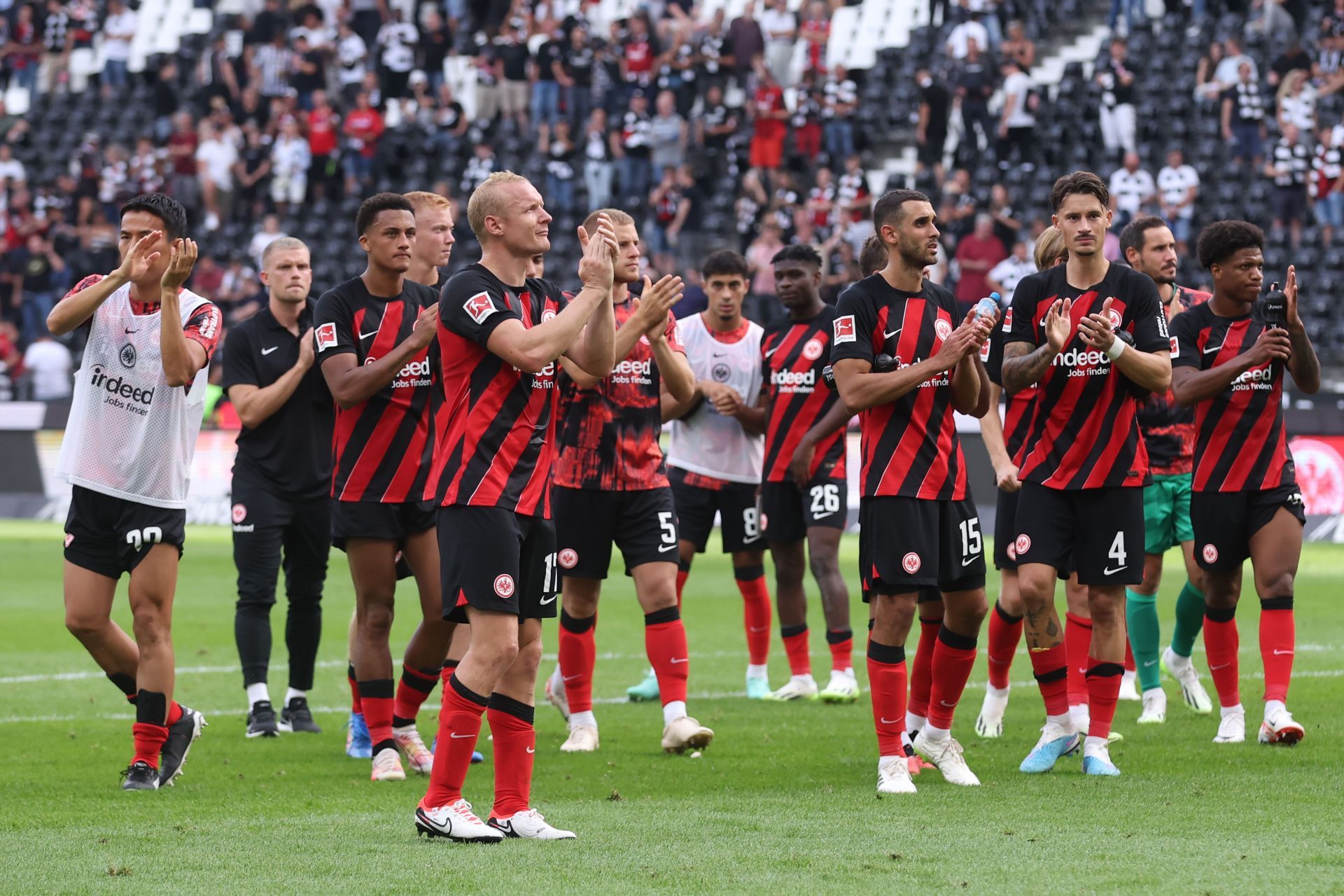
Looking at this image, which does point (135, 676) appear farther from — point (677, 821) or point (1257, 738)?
point (1257, 738)

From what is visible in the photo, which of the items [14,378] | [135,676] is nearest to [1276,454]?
[135,676]

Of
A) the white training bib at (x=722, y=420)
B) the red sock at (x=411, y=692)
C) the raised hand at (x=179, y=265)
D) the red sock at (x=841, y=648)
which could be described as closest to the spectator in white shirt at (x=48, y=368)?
the white training bib at (x=722, y=420)

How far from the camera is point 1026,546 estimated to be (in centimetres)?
746

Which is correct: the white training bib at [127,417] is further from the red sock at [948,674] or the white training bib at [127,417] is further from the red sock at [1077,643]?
the red sock at [1077,643]

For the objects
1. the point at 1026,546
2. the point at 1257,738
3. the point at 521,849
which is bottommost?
the point at 1257,738

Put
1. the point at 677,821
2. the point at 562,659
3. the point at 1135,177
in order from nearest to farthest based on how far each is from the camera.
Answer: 1. the point at 677,821
2. the point at 562,659
3. the point at 1135,177

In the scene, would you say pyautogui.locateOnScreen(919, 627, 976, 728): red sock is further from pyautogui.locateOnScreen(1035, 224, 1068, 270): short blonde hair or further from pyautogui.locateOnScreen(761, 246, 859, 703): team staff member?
pyautogui.locateOnScreen(761, 246, 859, 703): team staff member

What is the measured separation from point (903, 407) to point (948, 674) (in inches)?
44.5

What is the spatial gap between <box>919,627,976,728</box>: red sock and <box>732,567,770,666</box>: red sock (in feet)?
10.5

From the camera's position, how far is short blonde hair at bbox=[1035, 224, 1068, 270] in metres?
8.44

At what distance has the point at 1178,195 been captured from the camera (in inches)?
862

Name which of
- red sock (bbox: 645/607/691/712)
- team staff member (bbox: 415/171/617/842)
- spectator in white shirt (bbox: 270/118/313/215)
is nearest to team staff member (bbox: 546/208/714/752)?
red sock (bbox: 645/607/691/712)

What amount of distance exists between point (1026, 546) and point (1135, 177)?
50.8 ft

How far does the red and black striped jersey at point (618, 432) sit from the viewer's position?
8.70m
